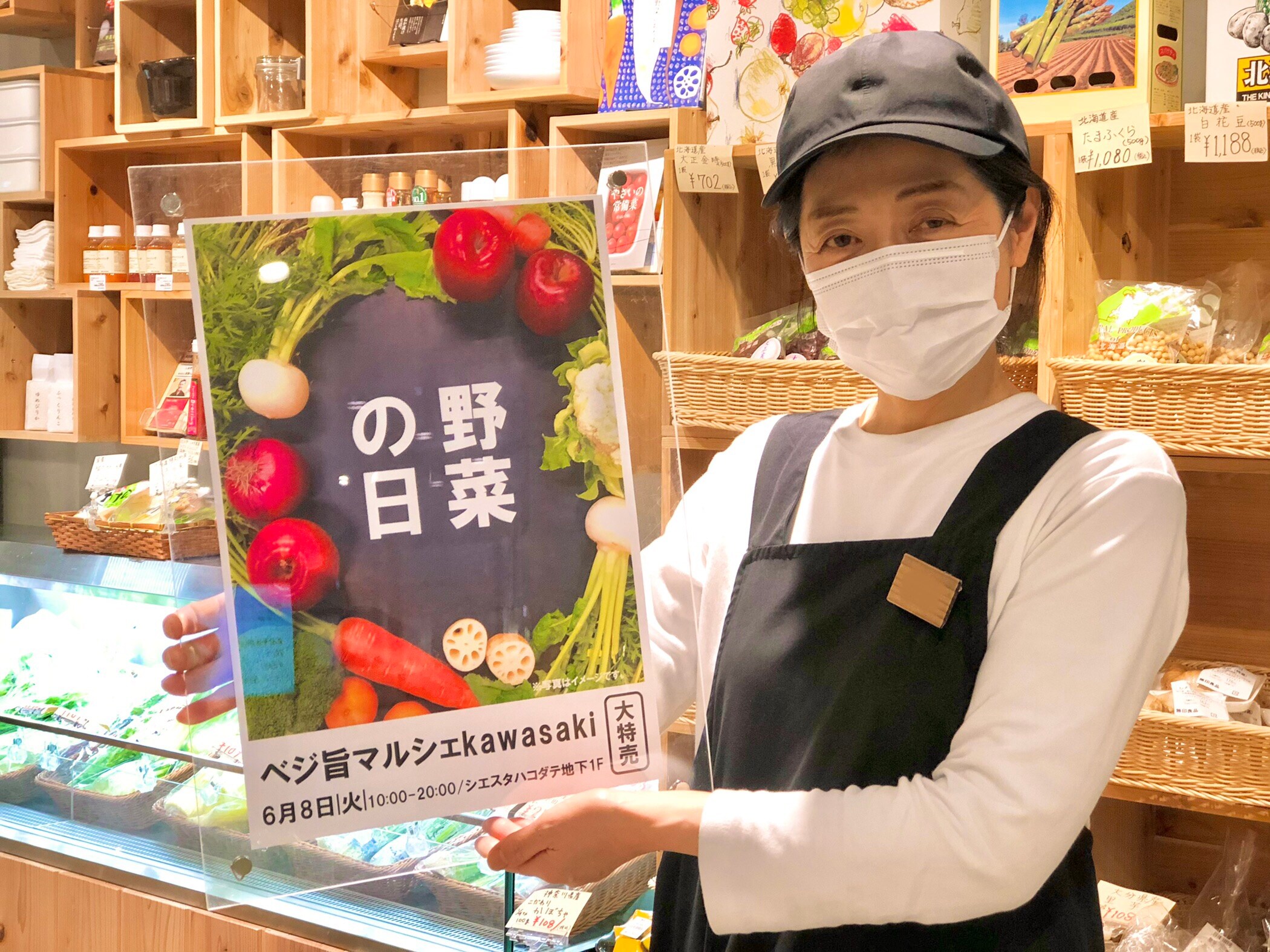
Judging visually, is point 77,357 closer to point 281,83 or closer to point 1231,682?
point 281,83

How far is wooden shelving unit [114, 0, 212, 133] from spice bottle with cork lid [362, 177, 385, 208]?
2.92 metres

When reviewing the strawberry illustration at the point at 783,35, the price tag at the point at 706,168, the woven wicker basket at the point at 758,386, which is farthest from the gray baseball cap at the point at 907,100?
the strawberry illustration at the point at 783,35

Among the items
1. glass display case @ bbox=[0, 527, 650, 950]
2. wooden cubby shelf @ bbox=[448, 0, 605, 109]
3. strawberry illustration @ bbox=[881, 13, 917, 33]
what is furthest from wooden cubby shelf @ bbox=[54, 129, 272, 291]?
strawberry illustration @ bbox=[881, 13, 917, 33]

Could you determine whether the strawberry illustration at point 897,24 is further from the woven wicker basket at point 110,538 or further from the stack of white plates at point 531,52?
the woven wicker basket at point 110,538

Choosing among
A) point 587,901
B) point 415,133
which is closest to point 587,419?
point 587,901

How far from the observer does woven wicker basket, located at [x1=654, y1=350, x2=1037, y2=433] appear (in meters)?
2.09

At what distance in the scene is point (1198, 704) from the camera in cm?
192

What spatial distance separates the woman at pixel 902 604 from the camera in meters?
0.94

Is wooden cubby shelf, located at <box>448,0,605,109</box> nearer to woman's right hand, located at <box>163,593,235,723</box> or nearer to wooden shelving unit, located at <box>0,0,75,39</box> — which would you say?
wooden shelving unit, located at <box>0,0,75,39</box>

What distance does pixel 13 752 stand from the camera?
2789mm

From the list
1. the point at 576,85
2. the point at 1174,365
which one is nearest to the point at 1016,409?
the point at 1174,365

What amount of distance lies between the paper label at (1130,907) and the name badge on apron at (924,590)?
4.09 ft

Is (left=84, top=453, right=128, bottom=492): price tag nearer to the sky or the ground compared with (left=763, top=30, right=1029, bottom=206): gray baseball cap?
nearer to the ground

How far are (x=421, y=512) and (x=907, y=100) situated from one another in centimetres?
56
